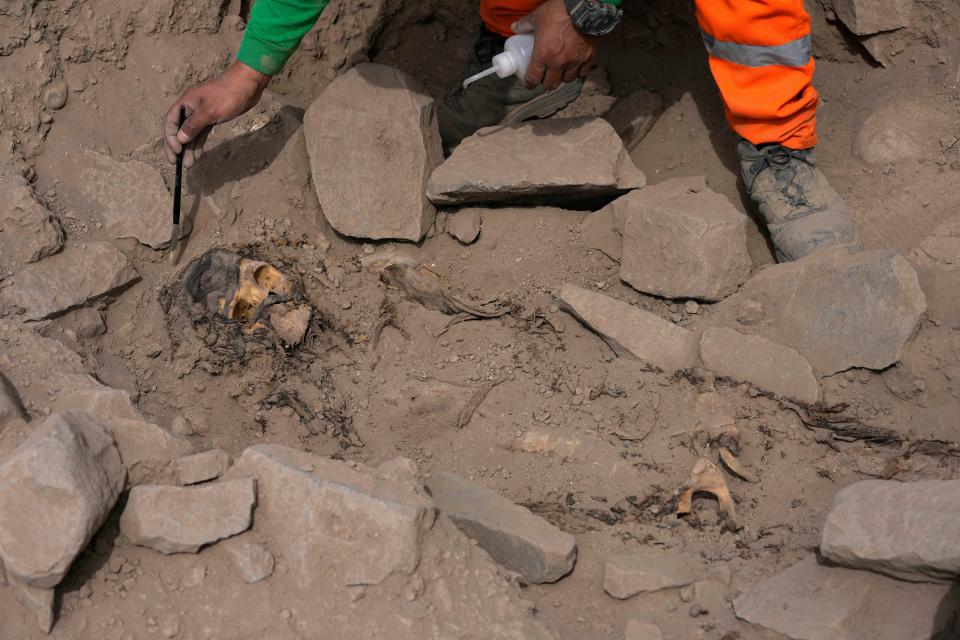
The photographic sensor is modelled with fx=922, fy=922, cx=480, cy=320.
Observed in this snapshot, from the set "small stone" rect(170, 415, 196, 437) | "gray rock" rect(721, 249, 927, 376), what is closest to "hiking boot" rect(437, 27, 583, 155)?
"gray rock" rect(721, 249, 927, 376)

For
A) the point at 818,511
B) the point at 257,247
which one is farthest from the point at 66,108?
the point at 818,511

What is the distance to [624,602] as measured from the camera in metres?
2.05

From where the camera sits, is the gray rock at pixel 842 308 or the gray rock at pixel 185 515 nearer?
the gray rock at pixel 185 515

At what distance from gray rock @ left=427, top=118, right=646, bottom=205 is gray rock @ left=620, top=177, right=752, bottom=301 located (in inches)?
6.6

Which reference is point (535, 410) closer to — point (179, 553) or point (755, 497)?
point (755, 497)

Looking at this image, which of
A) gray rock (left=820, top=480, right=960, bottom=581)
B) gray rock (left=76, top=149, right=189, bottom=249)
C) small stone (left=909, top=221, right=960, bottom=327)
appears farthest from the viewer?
gray rock (left=76, top=149, right=189, bottom=249)

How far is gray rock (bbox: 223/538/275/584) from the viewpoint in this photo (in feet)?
6.26

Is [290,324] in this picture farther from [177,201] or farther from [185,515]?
[185,515]

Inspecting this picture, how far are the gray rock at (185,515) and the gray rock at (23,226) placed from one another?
105cm

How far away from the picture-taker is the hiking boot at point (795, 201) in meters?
2.86

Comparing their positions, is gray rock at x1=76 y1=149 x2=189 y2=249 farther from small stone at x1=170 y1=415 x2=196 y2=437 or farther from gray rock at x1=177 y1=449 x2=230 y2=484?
gray rock at x1=177 y1=449 x2=230 y2=484

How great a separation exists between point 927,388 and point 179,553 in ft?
6.48

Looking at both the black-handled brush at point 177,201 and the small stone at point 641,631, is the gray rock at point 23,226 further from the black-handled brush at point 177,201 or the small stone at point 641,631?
the small stone at point 641,631

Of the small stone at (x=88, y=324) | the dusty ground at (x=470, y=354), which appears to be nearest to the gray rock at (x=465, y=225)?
the dusty ground at (x=470, y=354)
